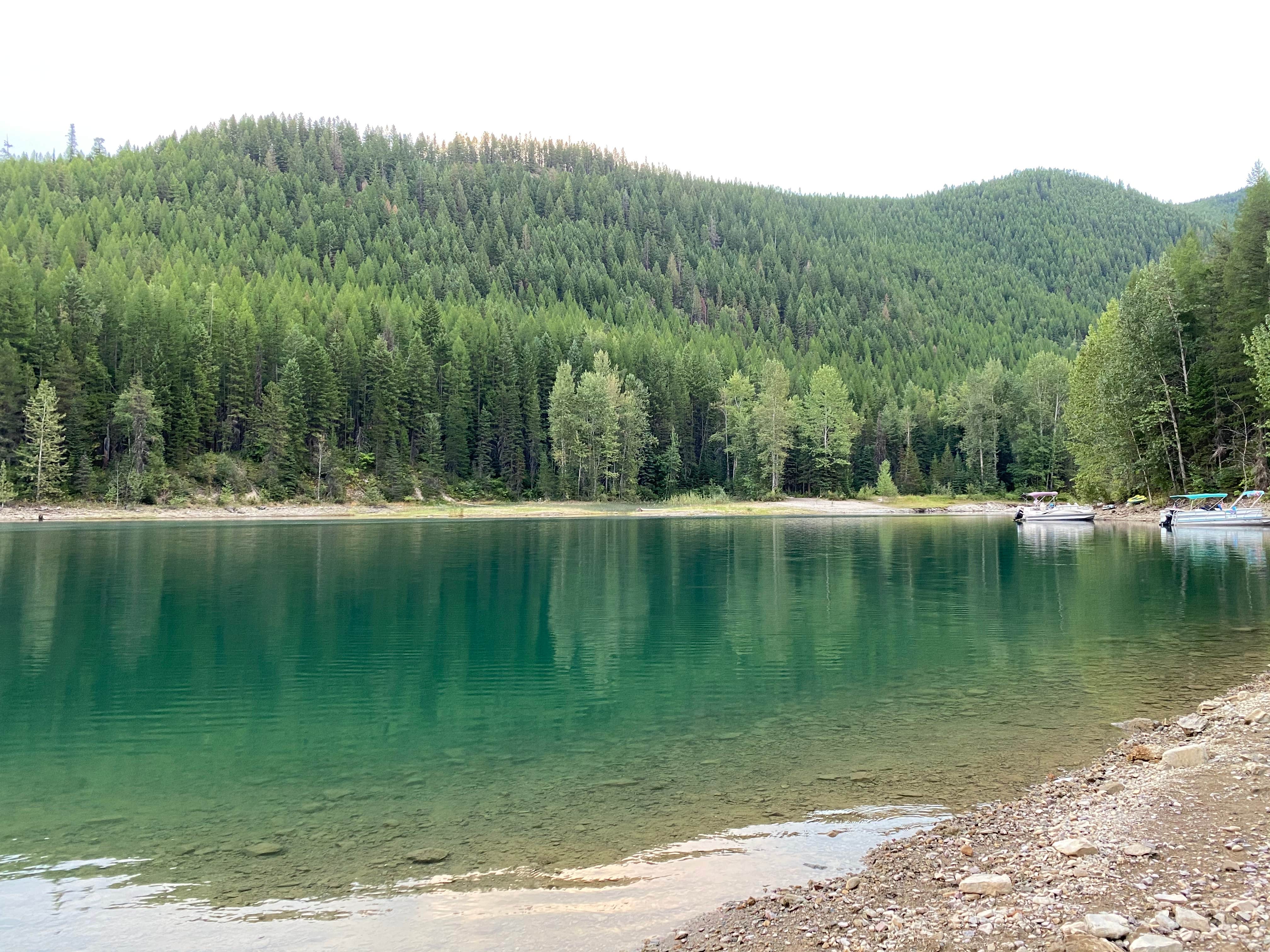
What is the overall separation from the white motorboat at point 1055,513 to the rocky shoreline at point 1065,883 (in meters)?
72.0

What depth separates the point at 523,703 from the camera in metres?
14.8

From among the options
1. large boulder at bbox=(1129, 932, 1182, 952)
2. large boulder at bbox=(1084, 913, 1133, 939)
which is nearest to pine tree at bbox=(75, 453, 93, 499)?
large boulder at bbox=(1084, 913, 1133, 939)

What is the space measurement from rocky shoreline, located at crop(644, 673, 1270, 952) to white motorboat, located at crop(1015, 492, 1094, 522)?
72035 millimetres

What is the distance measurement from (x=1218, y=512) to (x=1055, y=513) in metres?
19.1

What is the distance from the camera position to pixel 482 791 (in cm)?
1042

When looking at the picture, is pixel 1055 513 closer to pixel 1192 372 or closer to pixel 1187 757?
pixel 1192 372

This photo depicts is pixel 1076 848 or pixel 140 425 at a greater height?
pixel 140 425

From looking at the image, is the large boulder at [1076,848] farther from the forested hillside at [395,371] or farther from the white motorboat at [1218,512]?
the forested hillside at [395,371]

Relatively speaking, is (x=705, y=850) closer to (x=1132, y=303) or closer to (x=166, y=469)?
(x=1132, y=303)

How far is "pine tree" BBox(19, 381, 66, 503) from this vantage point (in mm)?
74812

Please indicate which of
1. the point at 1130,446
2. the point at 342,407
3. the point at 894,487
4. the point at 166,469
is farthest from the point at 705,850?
the point at 894,487

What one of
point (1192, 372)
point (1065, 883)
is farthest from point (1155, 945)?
point (1192, 372)

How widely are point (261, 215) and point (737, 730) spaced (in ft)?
572

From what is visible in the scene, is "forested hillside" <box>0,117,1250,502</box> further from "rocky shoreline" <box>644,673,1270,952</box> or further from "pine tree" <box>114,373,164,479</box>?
"rocky shoreline" <box>644,673,1270,952</box>
